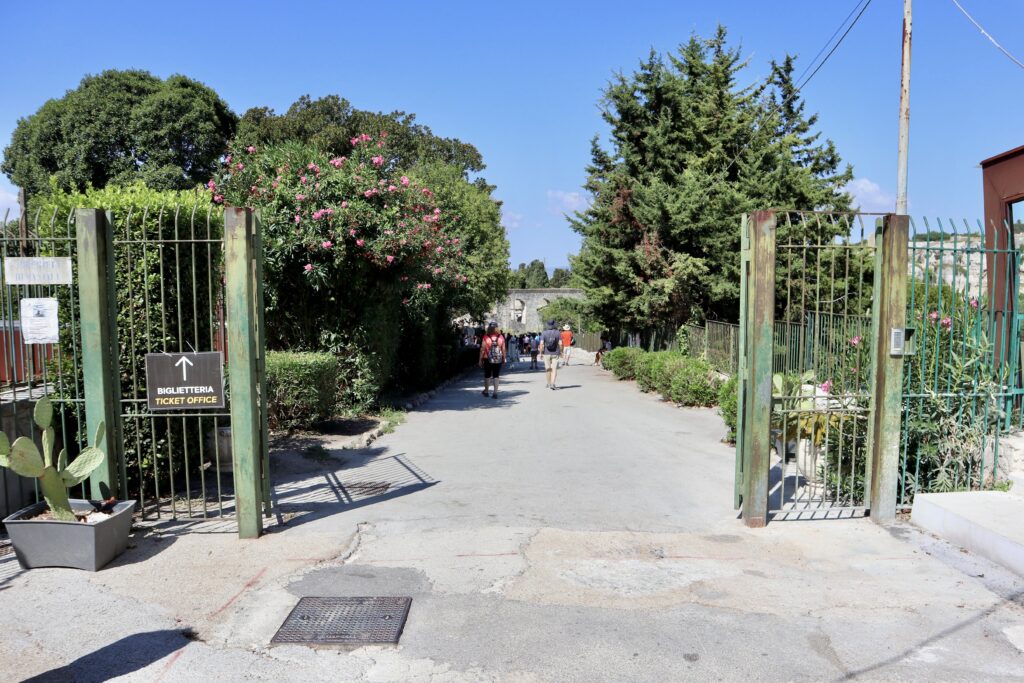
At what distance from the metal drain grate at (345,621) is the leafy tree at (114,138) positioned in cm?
3209

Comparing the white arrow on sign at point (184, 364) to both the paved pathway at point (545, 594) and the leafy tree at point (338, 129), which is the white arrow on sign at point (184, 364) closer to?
the paved pathway at point (545, 594)

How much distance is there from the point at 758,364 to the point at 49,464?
5.48 meters

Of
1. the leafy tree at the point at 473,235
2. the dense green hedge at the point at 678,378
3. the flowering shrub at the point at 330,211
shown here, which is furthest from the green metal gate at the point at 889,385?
the leafy tree at the point at 473,235

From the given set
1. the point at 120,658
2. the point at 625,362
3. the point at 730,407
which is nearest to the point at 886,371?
the point at 730,407

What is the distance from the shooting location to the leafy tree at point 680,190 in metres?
21.7

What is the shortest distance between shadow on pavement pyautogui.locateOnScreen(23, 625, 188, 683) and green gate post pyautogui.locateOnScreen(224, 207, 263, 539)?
65.6 inches

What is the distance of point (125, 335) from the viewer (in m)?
6.96

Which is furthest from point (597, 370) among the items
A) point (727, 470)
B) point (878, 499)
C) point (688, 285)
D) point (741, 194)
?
point (878, 499)

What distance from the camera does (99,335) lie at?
575 centimetres

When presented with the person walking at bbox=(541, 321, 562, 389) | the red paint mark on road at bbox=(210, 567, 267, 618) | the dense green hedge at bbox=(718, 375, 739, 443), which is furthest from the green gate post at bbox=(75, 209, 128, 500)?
the person walking at bbox=(541, 321, 562, 389)

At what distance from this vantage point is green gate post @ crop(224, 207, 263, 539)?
5.71 meters

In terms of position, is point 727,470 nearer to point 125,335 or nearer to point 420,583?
point 420,583

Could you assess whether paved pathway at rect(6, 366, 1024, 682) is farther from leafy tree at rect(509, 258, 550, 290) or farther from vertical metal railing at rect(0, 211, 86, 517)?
leafy tree at rect(509, 258, 550, 290)

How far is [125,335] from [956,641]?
6.97 meters
